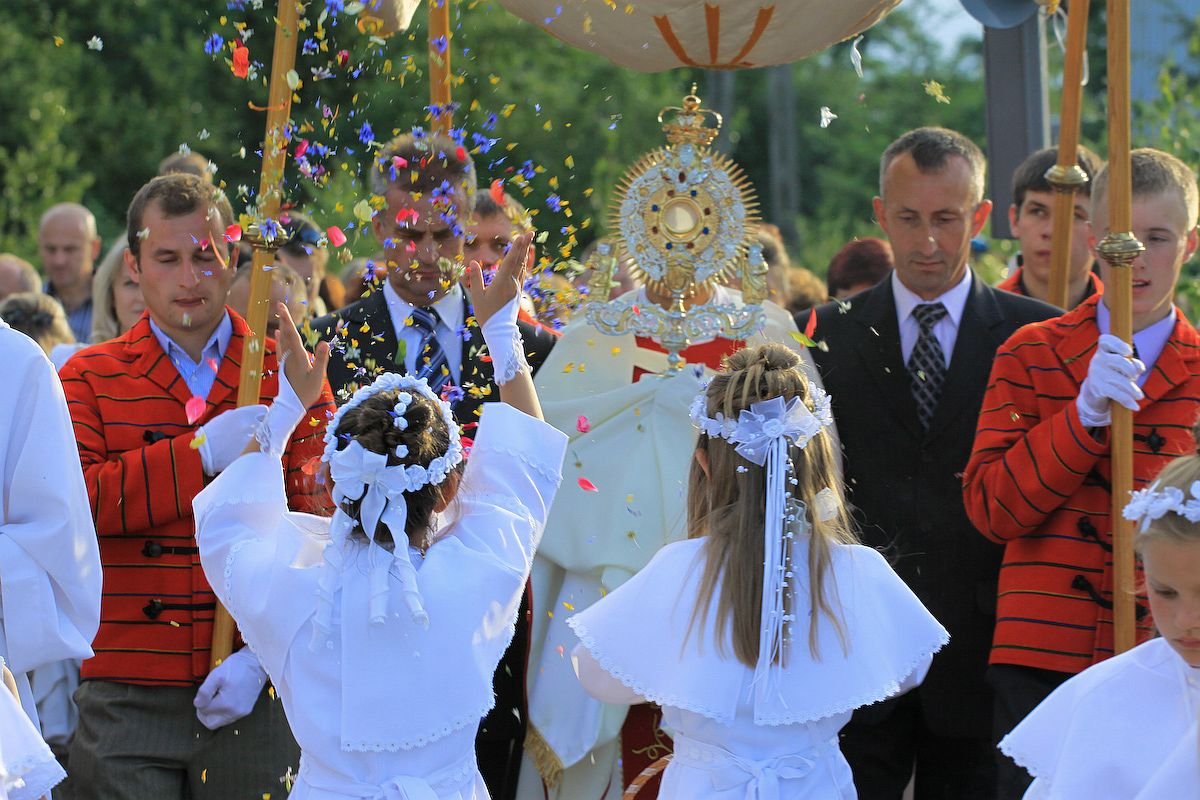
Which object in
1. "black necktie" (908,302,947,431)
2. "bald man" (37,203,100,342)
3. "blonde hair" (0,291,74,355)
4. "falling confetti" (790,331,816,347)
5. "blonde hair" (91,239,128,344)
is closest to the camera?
"falling confetti" (790,331,816,347)

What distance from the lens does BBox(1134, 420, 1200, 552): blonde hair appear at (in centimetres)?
339

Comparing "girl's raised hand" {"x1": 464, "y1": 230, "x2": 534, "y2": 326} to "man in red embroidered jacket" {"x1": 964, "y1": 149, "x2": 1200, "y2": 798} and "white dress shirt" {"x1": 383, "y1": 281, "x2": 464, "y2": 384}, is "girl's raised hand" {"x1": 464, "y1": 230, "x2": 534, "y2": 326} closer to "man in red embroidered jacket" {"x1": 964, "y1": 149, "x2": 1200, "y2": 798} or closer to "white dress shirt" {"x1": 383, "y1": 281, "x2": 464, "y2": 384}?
"white dress shirt" {"x1": 383, "y1": 281, "x2": 464, "y2": 384}

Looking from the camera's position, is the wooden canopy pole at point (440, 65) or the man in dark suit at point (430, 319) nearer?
the man in dark suit at point (430, 319)

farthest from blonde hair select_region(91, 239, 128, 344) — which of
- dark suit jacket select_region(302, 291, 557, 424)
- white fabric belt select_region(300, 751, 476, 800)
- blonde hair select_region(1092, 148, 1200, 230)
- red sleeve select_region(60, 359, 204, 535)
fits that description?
blonde hair select_region(1092, 148, 1200, 230)

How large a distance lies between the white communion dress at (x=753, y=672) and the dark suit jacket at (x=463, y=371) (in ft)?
4.10

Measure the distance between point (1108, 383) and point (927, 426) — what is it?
94cm

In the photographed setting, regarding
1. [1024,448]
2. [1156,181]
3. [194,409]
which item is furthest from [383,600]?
[1156,181]

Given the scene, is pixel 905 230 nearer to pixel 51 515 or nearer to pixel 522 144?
pixel 51 515

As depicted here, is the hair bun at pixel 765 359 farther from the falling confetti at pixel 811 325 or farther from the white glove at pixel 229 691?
the white glove at pixel 229 691

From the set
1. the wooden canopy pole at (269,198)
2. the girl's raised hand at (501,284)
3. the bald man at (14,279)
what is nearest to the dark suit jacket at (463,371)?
the wooden canopy pole at (269,198)

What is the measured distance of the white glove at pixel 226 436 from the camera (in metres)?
4.79

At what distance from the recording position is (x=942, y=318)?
5562mm

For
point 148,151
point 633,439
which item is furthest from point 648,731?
point 148,151

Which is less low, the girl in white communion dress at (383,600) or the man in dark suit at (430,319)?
the man in dark suit at (430,319)
